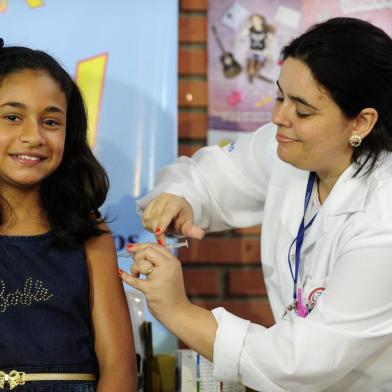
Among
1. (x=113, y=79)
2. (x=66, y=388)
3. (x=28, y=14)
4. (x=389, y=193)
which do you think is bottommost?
(x=66, y=388)

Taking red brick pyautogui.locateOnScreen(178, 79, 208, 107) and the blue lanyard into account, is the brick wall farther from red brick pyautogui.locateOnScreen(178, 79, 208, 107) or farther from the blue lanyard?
the blue lanyard

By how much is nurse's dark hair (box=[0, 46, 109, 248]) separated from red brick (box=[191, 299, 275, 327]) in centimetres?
80

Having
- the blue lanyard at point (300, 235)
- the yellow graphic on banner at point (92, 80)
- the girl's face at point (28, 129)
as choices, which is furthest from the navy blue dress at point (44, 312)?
the yellow graphic on banner at point (92, 80)

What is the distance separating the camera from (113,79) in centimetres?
221

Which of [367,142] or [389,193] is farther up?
[367,142]

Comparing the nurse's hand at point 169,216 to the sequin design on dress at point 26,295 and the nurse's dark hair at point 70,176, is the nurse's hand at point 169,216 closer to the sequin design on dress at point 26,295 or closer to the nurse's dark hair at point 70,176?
the nurse's dark hair at point 70,176

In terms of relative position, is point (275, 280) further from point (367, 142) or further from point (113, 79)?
point (113, 79)

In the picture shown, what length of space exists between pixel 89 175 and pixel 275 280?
524 millimetres

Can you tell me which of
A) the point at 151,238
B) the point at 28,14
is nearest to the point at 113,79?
the point at 28,14

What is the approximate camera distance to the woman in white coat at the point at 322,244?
1.42 metres

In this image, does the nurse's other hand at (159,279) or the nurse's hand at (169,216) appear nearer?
the nurse's other hand at (159,279)

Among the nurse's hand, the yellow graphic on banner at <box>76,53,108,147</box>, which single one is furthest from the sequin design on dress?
the yellow graphic on banner at <box>76,53,108,147</box>

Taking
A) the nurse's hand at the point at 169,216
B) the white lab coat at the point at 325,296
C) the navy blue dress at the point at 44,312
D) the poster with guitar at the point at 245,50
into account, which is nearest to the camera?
the white lab coat at the point at 325,296

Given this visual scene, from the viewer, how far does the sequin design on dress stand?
1.55 meters
